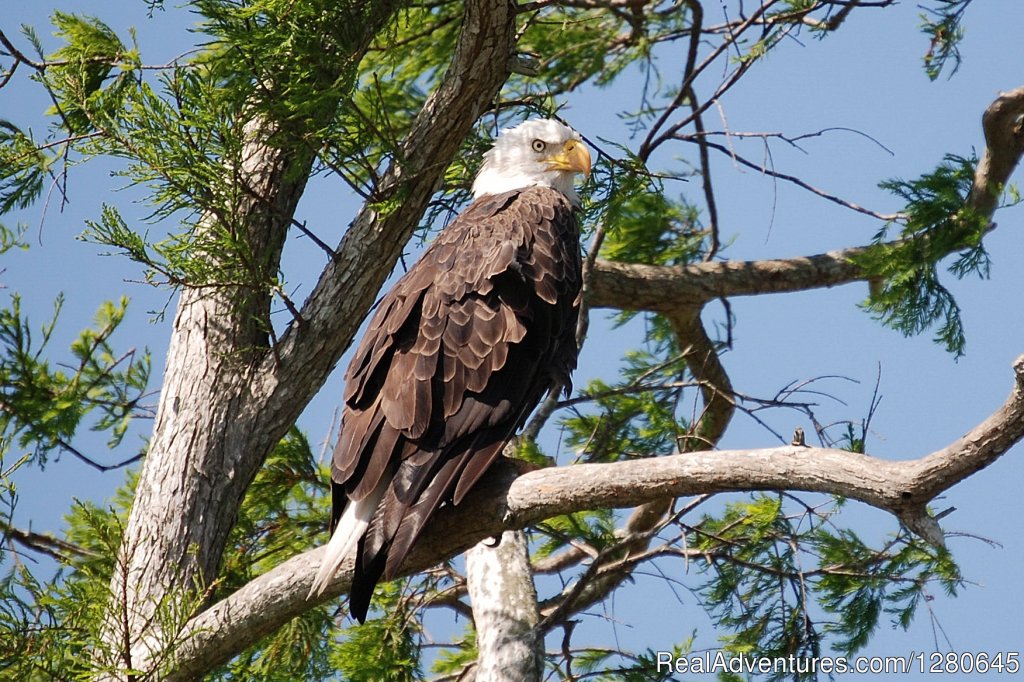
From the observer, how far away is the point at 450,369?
3.58 meters

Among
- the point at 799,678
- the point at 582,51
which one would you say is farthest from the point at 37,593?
the point at 582,51

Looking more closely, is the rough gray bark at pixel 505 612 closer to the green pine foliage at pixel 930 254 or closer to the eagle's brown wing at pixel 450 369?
the eagle's brown wing at pixel 450 369

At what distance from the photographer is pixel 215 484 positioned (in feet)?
13.1

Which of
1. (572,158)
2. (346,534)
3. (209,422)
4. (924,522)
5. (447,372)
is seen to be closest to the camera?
(924,522)

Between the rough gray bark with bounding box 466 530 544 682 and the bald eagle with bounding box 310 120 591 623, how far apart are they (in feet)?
2.35

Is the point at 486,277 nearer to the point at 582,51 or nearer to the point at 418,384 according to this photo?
the point at 418,384

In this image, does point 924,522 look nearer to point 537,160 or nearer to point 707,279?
point 537,160

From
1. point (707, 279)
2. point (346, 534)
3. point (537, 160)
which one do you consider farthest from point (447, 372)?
point (707, 279)

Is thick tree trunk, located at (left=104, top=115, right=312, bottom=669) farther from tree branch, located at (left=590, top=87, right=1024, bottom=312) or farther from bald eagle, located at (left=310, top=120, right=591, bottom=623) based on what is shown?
tree branch, located at (left=590, top=87, right=1024, bottom=312)

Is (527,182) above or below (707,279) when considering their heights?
below

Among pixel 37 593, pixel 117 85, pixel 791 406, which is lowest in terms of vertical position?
pixel 37 593

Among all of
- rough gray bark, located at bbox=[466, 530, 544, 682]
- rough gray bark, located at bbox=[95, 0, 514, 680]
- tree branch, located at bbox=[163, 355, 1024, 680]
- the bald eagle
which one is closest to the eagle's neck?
the bald eagle

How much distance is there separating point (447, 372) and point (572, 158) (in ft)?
5.04

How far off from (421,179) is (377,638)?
198 centimetres
